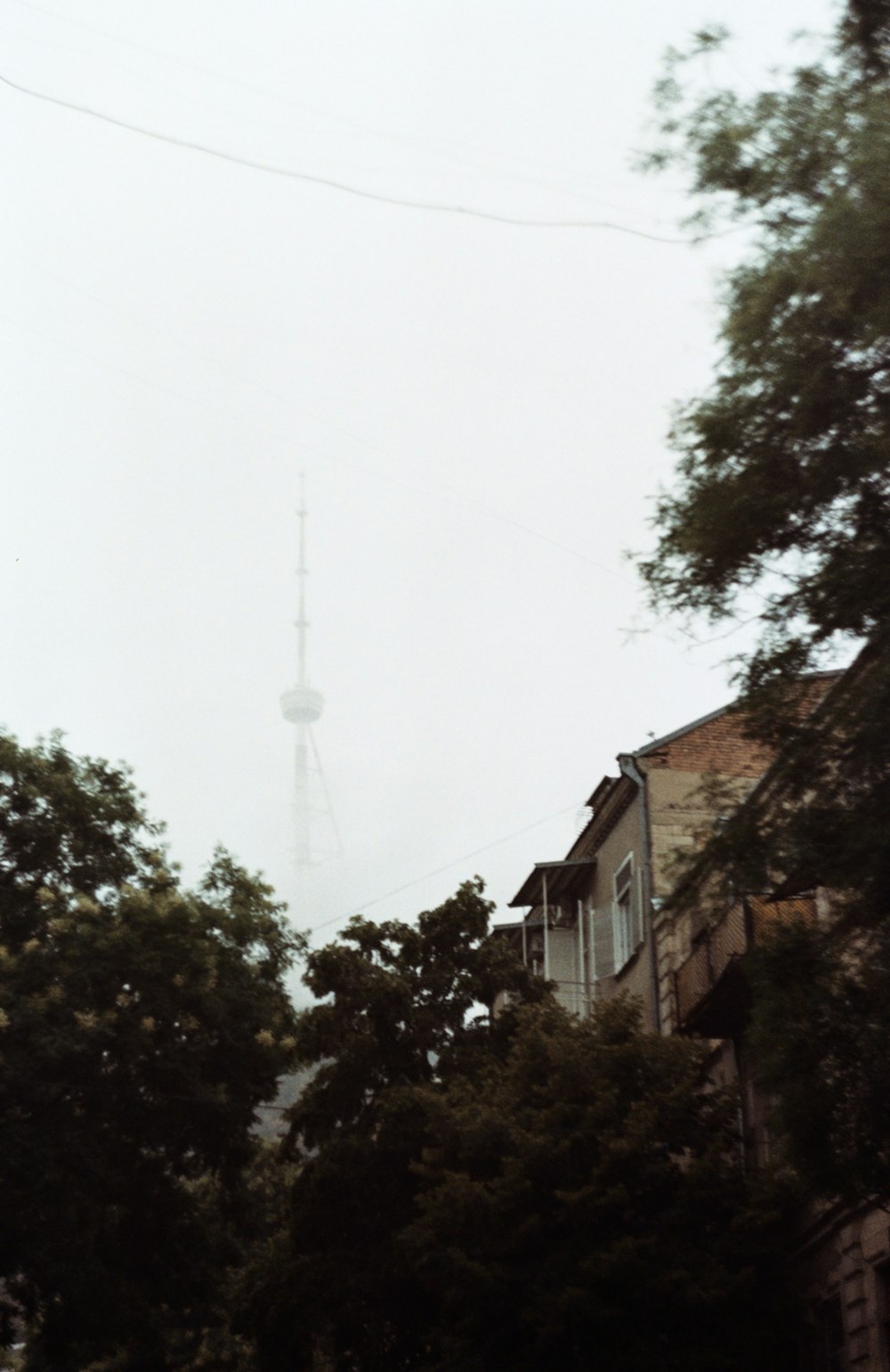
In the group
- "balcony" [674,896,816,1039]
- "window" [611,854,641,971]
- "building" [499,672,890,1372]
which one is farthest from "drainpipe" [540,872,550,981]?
"balcony" [674,896,816,1039]

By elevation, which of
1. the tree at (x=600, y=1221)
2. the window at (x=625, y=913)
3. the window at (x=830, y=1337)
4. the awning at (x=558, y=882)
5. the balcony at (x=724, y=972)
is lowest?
the window at (x=830, y=1337)

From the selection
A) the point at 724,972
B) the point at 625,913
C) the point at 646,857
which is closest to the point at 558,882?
the point at 625,913

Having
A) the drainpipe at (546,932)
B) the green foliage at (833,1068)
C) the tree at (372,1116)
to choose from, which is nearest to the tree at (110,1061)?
the tree at (372,1116)

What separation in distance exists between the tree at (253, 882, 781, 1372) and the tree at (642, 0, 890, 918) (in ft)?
21.9

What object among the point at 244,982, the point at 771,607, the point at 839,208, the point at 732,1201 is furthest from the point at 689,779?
the point at 839,208

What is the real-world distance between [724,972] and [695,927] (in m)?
4.72

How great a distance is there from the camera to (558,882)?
31062mm

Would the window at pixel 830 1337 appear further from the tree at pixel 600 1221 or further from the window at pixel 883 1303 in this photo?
the window at pixel 883 1303

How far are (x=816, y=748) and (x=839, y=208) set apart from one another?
157 inches

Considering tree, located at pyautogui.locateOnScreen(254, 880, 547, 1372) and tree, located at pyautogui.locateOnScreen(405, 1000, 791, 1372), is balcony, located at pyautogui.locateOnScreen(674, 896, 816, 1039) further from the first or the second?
tree, located at pyautogui.locateOnScreen(254, 880, 547, 1372)

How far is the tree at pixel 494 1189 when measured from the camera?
1658 cm

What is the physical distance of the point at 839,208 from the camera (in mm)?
11555

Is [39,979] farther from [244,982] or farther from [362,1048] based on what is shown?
[362,1048]

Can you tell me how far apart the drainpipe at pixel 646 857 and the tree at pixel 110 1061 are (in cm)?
579
